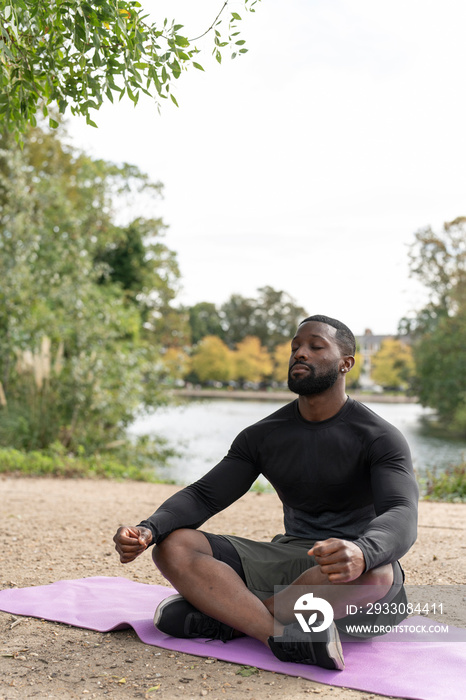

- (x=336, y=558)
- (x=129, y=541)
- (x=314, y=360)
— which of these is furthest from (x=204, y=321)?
(x=336, y=558)

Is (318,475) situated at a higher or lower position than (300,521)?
higher

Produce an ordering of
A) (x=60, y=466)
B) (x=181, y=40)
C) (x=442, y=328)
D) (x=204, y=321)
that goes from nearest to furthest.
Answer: (x=181, y=40) → (x=60, y=466) → (x=442, y=328) → (x=204, y=321)

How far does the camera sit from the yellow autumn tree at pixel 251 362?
63719mm

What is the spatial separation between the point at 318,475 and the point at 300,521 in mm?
280

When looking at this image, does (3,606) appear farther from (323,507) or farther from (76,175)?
(76,175)

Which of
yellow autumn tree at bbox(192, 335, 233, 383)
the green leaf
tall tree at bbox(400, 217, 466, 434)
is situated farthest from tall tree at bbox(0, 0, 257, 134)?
yellow autumn tree at bbox(192, 335, 233, 383)

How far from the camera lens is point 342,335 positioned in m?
3.11

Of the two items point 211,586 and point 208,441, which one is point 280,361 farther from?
point 211,586

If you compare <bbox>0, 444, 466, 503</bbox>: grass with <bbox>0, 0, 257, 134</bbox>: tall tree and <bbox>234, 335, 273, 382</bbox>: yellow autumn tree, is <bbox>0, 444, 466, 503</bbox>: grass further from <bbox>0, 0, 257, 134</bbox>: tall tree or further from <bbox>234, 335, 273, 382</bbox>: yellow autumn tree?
<bbox>234, 335, 273, 382</bbox>: yellow autumn tree

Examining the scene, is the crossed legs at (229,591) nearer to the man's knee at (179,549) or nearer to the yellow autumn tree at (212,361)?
the man's knee at (179,549)

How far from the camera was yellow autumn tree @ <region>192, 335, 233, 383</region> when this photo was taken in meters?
61.0

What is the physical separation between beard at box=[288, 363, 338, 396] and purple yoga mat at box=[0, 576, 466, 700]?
0.98 metres

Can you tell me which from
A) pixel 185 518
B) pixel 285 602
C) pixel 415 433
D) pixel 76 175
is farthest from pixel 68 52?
pixel 415 433

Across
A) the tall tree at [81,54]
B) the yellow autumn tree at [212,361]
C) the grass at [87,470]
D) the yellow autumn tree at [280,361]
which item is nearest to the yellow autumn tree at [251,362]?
the yellow autumn tree at [280,361]
